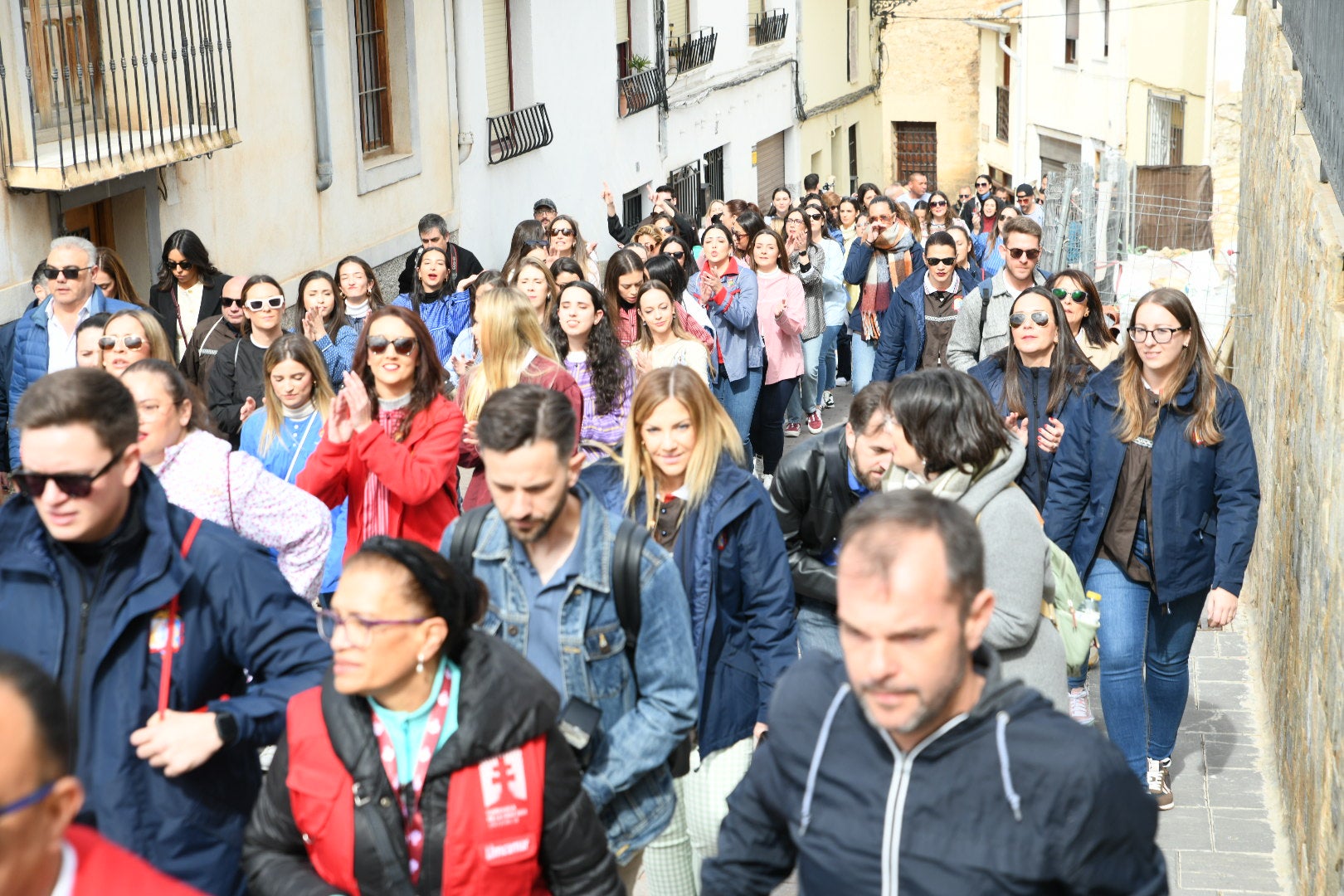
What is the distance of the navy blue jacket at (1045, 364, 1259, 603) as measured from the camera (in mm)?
5758

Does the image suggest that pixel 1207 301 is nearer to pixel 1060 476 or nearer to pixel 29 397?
pixel 1060 476

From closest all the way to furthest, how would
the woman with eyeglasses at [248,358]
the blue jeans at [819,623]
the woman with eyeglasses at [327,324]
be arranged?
the blue jeans at [819,623] → the woman with eyeglasses at [248,358] → the woman with eyeglasses at [327,324]

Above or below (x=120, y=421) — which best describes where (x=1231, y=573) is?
below

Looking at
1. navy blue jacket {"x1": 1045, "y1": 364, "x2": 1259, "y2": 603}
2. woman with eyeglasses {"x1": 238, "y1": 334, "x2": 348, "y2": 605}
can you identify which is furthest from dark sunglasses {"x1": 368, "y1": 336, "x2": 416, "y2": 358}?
navy blue jacket {"x1": 1045, "y1": 364, "x2": 1259, "y2": 603}

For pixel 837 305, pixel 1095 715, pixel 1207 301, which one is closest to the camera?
pixel 1095 715

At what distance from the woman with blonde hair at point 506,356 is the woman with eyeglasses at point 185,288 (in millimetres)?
2688

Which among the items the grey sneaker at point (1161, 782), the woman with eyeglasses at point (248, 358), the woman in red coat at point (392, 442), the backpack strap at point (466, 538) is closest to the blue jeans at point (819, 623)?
the woman in red coat at point (392, 442)

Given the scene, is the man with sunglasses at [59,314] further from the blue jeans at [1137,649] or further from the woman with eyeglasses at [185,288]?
the blue jeans at [1137,649]

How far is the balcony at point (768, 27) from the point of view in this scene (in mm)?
29797

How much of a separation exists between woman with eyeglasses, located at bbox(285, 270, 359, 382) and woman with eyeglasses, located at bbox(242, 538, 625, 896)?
18.1ft

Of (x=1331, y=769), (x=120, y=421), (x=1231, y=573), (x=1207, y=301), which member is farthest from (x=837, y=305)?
(x=120, y=421)

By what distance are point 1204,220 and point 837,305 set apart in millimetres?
5998

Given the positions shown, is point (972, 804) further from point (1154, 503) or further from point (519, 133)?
point (519, 133)

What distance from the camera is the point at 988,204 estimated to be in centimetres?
1953
